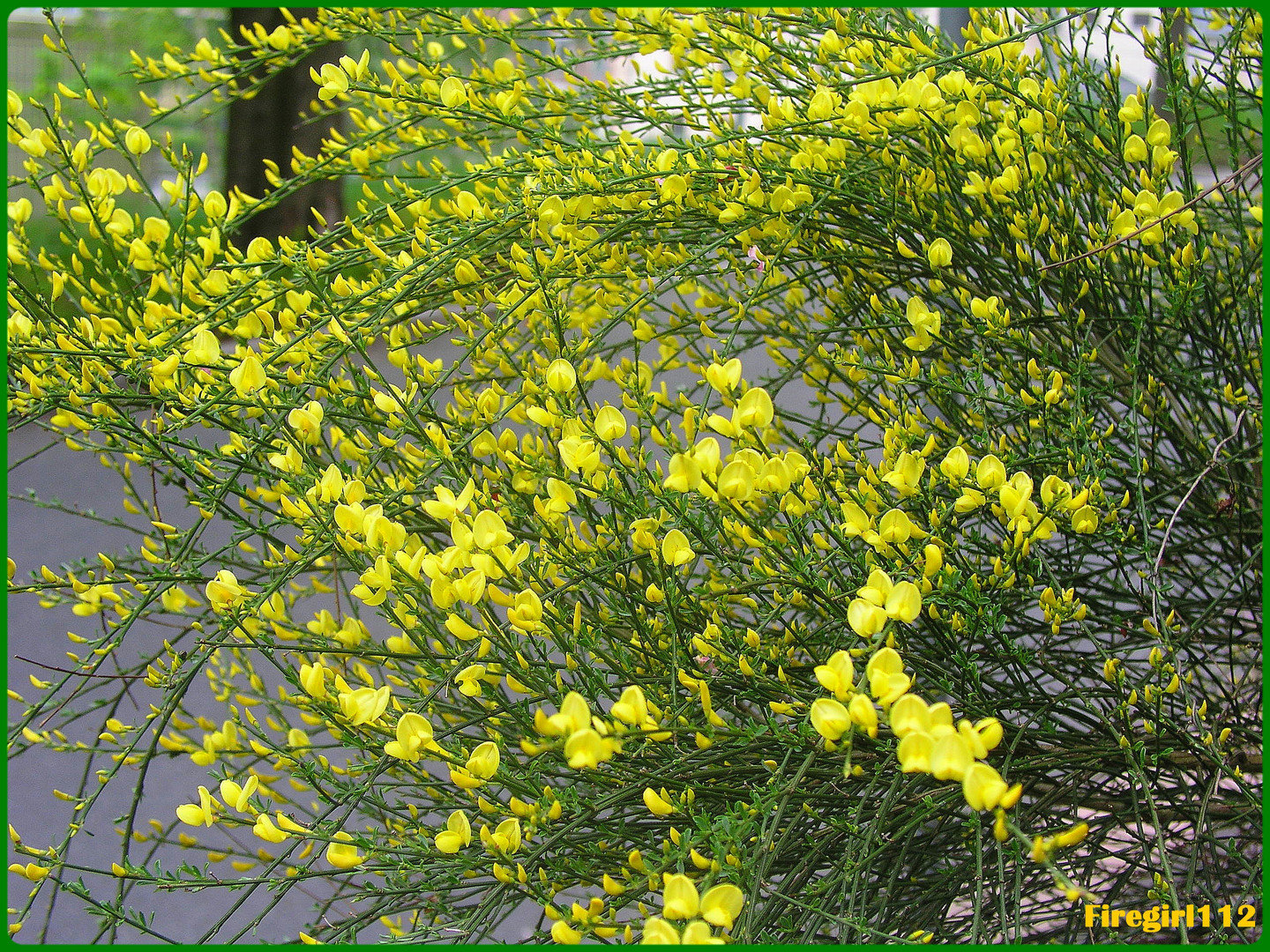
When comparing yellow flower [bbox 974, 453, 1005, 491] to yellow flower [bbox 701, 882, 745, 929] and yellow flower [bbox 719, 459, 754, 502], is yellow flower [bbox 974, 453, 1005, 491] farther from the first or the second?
yellow flower [bbox 701, 882, 745, 929]

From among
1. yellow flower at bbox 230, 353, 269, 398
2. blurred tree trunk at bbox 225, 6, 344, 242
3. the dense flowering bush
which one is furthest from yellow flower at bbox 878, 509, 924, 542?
blurred tree trunk at bbox 225, 6, 344, 242

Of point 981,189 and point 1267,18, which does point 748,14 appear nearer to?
point 981,189

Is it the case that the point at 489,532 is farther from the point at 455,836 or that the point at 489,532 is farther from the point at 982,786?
the point at 982,786

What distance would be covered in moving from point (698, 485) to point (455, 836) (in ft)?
0.78

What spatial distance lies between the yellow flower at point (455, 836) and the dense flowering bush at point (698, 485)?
20 mm

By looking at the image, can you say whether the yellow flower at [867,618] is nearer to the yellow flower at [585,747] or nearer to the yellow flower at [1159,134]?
the yellow flower at [585,747]

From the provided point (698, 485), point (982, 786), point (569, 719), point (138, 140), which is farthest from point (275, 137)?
point (982, 786)

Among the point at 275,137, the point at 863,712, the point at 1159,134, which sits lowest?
the point at 863,712

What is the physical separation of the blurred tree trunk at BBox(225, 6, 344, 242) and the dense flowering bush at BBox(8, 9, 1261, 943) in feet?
6.55

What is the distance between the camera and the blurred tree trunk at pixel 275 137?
117 inches

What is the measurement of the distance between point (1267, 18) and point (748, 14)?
42 cm

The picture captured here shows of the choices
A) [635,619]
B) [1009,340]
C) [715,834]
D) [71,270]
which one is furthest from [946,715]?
[71,270]

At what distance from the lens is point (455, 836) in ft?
1.79

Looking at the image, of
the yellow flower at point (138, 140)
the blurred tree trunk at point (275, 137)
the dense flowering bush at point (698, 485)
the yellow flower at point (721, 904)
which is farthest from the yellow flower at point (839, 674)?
the blurred tree trunk at point (275, 137)
